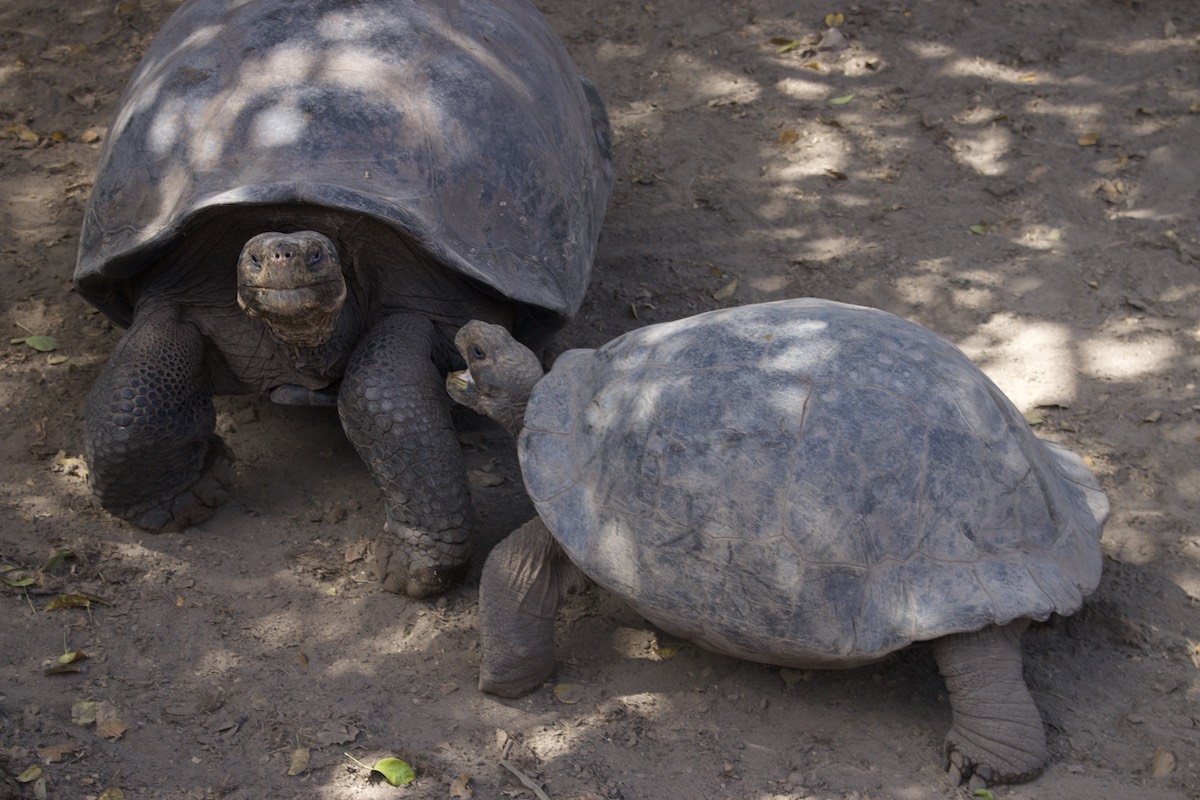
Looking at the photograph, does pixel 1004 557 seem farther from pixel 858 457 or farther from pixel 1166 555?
pixel 1166 555

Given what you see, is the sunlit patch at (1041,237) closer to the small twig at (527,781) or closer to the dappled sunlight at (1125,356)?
the dappled sunlight at (1125,356)

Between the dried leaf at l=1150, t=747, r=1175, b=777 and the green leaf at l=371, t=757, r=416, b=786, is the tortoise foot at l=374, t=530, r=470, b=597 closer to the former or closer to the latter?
the green leaf at l=371, t=757, r=416, b=786

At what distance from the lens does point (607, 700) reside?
11.6ft

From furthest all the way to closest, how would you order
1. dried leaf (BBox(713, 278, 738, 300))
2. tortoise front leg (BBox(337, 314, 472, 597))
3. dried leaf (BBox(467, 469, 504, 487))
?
1. dried leaf (BBox(713, 278, 738, 300))
2. dried leaf (BBox(467, 469, 504, 487))
3. tortoise front leg (BBox(337, 314, 472, 597))

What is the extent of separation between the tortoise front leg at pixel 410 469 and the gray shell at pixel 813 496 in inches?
21.0

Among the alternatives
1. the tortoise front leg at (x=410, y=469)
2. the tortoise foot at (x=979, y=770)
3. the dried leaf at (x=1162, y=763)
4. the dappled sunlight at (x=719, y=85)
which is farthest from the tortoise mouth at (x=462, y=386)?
the dappled sunlight at (x=719, y=85)

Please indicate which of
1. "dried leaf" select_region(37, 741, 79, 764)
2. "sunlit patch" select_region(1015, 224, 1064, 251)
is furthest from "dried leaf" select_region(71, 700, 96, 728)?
"sunlit patch" select_region(1015, 224, 1064, 251)

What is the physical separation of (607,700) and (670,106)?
422 cm

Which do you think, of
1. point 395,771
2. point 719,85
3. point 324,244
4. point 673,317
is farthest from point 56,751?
point 719,85

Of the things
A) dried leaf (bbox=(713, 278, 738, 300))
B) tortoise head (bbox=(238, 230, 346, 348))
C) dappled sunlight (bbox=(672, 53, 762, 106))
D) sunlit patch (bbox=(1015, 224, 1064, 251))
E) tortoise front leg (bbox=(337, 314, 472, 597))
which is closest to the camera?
tortoise head (bbox=(238, 230, 346, 348))

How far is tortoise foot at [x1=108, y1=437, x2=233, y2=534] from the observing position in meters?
4.04

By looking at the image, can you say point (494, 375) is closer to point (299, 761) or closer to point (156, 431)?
point (156, 431)

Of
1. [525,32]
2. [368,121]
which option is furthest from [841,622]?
[525,32]

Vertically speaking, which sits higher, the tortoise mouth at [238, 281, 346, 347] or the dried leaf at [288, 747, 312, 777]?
the tortoise mouth at [238, 281, 346, 347]
